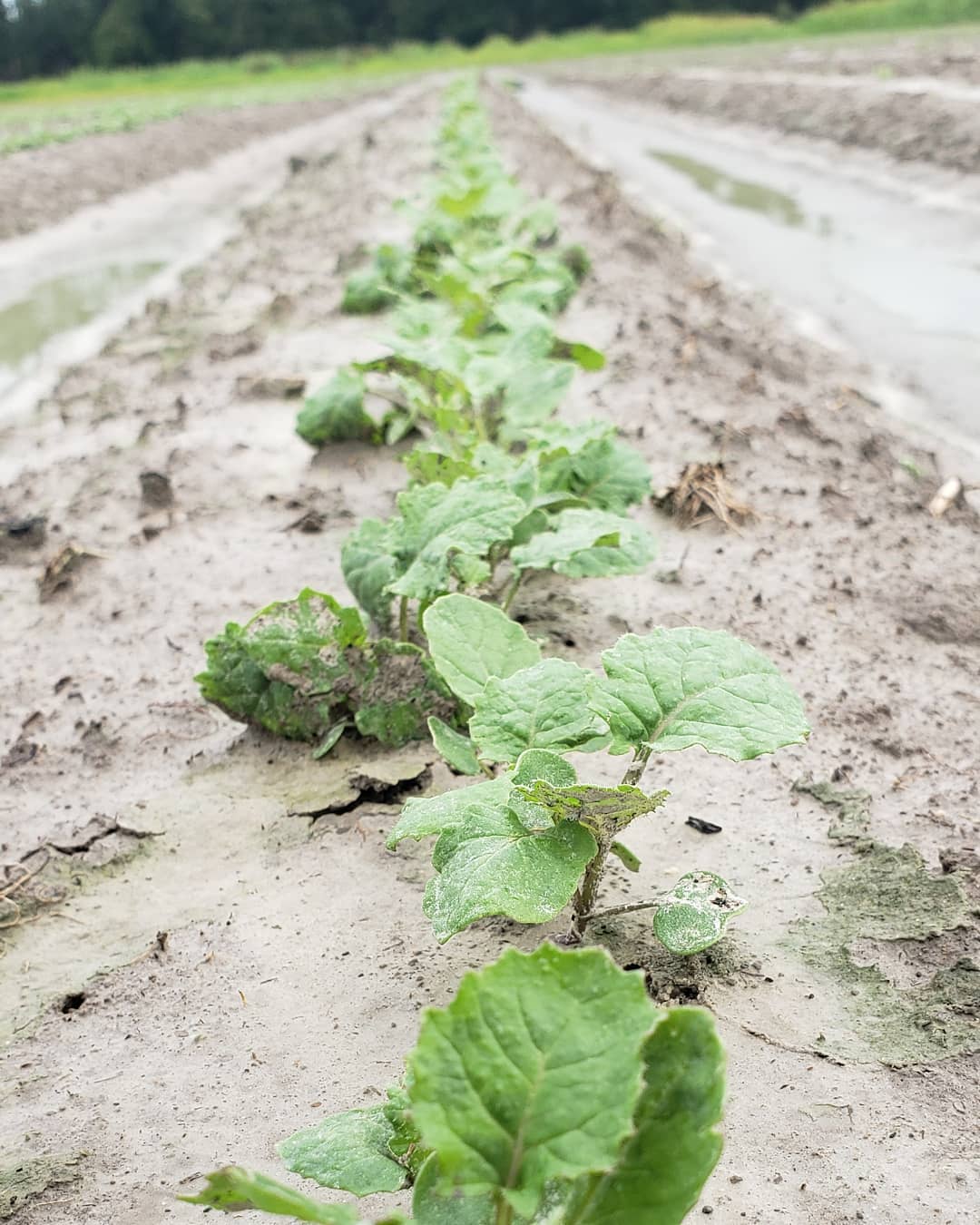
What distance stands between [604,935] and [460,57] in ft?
186

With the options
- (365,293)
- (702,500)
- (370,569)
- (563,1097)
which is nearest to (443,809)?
(563,1097)

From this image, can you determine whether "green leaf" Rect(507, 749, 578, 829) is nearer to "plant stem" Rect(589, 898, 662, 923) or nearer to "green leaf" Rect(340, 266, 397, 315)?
"plant stem" Rect(589, 898, 662, 923)

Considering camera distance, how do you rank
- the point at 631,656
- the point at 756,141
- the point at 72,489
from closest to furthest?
the point at 631,656
the point at 72,489
the point at 756,141

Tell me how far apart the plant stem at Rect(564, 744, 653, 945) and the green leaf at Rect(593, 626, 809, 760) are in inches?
2.2

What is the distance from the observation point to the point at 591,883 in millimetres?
1685

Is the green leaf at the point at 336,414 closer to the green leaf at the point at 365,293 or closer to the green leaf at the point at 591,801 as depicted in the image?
the green leaf at the point at 365,293

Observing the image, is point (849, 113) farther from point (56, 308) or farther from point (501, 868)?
point (501, 868)

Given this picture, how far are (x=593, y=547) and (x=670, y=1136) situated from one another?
143 centimetres

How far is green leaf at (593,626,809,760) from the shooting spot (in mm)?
1549

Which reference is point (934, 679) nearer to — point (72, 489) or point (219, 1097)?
point (219, 1097)

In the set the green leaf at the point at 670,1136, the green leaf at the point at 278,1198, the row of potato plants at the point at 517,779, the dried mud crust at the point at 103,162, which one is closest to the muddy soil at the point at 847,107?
the dried mud crust at the point at 103,162

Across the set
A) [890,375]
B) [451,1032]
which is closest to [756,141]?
[890,375]

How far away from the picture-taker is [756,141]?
1573cm

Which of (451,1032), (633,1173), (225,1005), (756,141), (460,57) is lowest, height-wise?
(225,1005)
